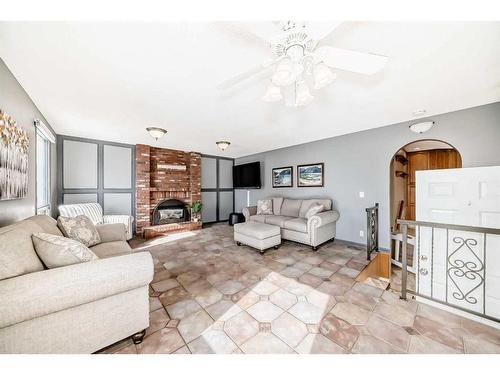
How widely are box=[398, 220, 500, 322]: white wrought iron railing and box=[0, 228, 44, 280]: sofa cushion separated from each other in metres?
3.15

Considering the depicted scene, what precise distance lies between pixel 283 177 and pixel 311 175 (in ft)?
2.80

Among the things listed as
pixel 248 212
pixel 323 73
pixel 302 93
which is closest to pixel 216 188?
pixel 248 212

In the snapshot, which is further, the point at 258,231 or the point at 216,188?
the point at 216,188

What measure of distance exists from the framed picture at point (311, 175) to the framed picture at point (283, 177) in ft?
0.82

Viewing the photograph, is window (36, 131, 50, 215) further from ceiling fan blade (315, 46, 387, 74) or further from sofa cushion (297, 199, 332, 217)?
sofa cushion (297, 199, 332, 217)

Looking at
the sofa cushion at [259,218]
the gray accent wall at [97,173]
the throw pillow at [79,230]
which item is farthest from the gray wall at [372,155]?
the gray accent wall at [97,173]

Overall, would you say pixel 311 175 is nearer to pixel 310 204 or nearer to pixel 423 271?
pixel 310 204

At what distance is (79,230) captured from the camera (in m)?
2.09

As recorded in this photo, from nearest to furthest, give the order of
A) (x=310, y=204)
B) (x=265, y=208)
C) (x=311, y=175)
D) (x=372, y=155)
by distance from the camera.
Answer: (x=372, y=155)
(x=310, y=204)
(x=311, y=175)
(x=265, y=208)

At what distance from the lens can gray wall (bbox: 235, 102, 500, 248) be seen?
2.49m

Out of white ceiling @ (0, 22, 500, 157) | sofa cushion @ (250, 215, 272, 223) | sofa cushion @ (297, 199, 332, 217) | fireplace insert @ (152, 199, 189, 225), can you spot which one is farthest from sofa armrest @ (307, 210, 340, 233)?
fireplace insert @ (152, 199, 189, 225)

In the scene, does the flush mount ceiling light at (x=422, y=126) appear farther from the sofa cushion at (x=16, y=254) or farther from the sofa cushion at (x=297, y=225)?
the sofa cushion at (x=16, y=254)

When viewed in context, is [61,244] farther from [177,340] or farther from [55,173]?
[55,173]

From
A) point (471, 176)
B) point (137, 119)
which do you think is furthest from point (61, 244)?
point (471, 176)
